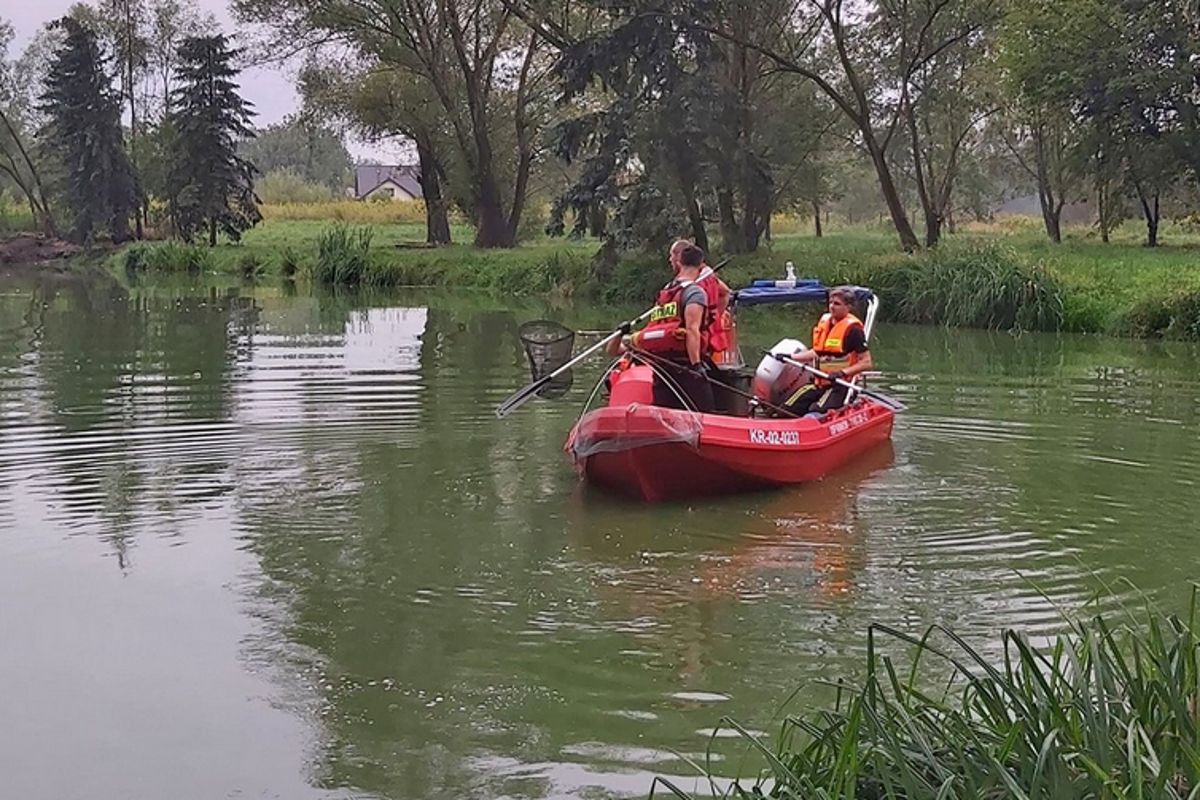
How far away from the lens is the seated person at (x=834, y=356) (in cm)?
989

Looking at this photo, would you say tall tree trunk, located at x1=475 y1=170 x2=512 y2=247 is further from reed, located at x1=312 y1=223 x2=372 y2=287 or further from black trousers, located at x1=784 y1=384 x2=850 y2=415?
black trousers, located at x1=784 y1=384 x2=850 y2=415

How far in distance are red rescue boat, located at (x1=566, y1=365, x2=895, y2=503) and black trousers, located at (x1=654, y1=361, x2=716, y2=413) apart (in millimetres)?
137

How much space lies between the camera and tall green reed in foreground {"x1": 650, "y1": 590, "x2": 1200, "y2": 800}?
299 centimetres

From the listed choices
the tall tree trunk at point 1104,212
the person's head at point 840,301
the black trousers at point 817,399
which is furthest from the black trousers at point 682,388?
the tall tree trunk at point 1104,212

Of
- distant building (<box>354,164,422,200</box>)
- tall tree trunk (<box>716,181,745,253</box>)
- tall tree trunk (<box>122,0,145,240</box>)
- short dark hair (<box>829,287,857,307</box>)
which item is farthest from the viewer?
distant building (<box>354,164,422,200</box>)

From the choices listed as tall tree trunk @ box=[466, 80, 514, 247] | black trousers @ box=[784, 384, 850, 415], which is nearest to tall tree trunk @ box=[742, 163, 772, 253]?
tall tree trunk @ box=[466, 80, 514, 247]

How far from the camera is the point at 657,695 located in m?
5.32

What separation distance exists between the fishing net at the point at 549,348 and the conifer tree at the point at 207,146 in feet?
127

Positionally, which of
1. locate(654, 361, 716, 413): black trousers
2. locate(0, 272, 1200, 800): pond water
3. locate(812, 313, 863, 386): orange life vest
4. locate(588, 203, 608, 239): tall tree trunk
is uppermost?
locate(588, 203, 608, 239): tall tree trunk

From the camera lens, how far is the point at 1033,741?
127 inches

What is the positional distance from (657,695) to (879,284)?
61.1 feet

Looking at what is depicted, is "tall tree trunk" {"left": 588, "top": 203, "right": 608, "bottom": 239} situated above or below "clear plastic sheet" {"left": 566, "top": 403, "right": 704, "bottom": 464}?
above

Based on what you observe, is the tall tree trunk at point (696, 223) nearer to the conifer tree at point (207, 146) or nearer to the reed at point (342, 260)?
the reed at point (342, 260)

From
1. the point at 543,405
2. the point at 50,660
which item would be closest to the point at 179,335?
the point at 543,405
